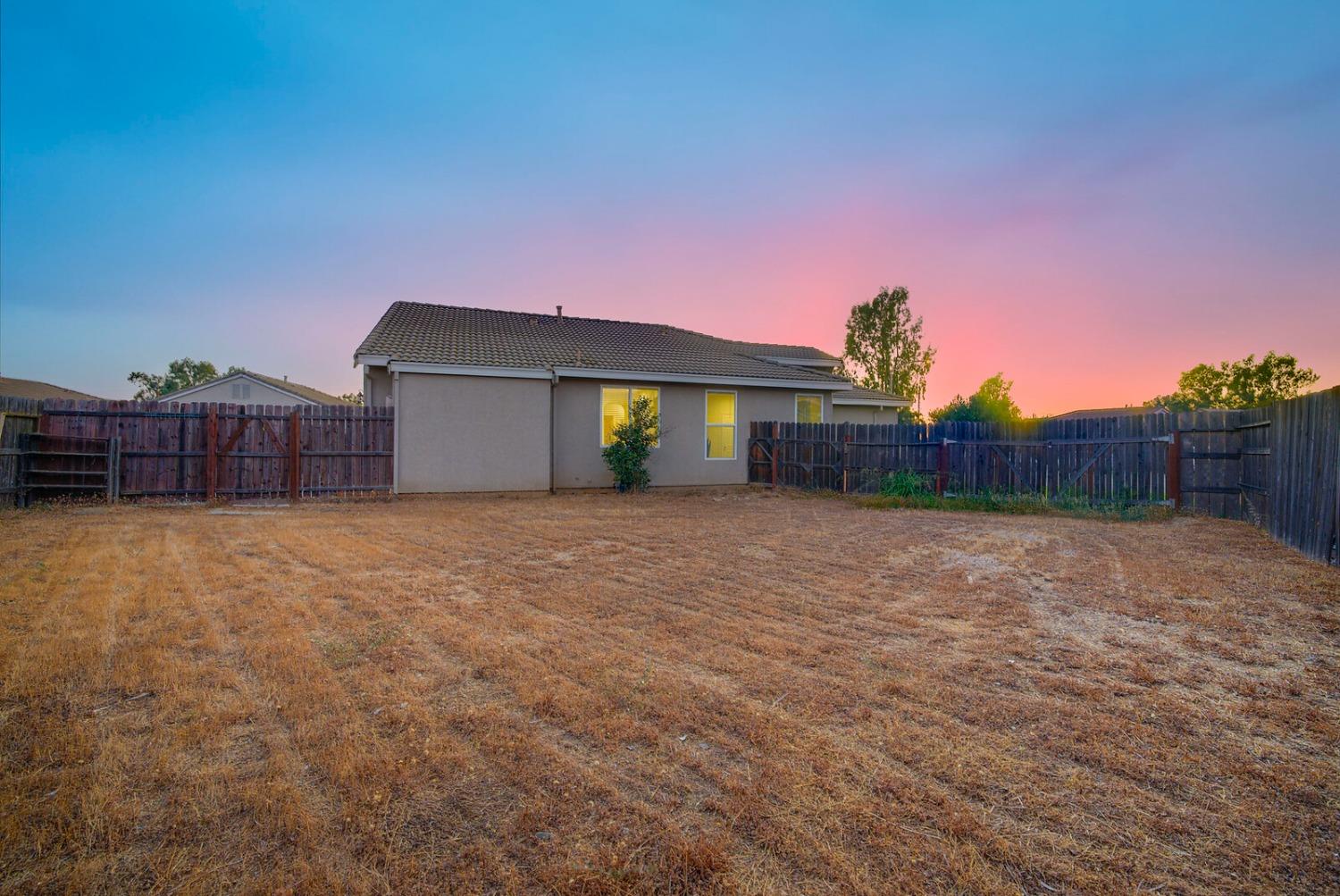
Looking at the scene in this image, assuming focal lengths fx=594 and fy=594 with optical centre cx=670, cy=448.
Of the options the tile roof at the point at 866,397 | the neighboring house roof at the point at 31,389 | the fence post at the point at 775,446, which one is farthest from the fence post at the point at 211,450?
the neighboring house roof at the point at 31,389

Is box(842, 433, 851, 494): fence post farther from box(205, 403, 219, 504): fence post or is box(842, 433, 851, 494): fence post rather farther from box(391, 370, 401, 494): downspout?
box(205, 403, 219, 504): fence post

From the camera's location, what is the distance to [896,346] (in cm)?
3300

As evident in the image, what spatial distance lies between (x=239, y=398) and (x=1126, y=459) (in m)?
31.6

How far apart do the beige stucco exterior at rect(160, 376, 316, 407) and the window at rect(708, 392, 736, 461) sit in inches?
759

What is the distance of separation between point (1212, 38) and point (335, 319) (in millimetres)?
23221

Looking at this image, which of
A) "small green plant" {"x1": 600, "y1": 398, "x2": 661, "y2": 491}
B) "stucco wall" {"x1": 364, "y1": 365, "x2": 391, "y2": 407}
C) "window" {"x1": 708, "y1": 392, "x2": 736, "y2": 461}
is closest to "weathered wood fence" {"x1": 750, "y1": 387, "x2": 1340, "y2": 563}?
"window" {"x1": 708, "y1": 392, "x2": 736, "y2": 461}

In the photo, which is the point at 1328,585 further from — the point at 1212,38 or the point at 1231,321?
the point at 1231,321

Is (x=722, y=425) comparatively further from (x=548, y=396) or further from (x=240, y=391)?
(x=240, y=391)

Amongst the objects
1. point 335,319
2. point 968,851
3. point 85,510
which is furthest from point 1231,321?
point 335,319

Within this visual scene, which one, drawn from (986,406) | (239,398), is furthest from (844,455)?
(239,398)

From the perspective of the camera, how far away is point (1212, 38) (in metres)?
9.88

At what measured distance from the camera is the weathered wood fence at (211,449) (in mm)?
10648

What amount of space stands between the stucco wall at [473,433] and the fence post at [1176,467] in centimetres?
1222

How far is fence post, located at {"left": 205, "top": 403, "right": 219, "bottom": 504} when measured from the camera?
37.8ft
